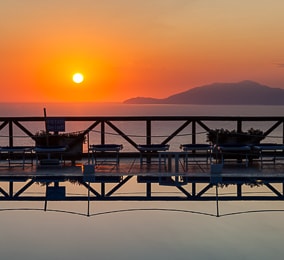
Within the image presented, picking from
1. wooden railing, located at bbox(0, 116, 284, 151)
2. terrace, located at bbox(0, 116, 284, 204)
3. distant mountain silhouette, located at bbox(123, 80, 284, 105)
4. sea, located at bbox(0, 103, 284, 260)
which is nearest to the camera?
sea, located at bbox(0, 103, 284, 260)

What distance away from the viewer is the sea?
13.0 ft

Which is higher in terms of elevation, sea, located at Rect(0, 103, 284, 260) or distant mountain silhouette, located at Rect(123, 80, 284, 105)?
distant mountain silhouette, located at Rect(123, 80, 284, 105)

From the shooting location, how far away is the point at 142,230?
4.60 m

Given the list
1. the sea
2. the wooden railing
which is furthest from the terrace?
the sea

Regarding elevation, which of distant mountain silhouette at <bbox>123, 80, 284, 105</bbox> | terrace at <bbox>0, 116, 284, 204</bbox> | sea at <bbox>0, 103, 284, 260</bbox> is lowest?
sea at <bbox>0, 103, 284, 260</bbox>

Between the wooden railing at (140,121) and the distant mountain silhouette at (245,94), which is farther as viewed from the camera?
the distant mountain silhouette at (245,94)

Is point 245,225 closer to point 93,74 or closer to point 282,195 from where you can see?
point 282,195

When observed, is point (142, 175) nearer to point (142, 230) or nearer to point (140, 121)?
point (142, 230)

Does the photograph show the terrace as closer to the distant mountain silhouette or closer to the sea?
the sea

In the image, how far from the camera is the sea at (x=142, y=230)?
3.97 metres

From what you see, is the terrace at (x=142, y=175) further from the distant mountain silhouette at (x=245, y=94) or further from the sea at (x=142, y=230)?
the distant mountain silhouette at (x=245, y=94)

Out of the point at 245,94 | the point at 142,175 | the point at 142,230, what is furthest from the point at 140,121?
the point at 245,94

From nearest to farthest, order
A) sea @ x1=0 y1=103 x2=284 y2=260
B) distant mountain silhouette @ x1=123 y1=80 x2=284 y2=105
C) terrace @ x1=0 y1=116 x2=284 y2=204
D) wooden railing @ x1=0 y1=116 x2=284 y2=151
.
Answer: sea @ x1=0 y1=103 x2=284 y2=260, terrace @ x1=0 y1=116 x2=284 y2=204, wooden railing @ x1=0 y1=116 x2=284 y2=151, distant mountain silhouette @ x1=123 y1=80 x2=284 y2=105

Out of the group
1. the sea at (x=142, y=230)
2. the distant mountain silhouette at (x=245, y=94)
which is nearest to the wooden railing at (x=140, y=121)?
the sea at (x=142, y=230)
